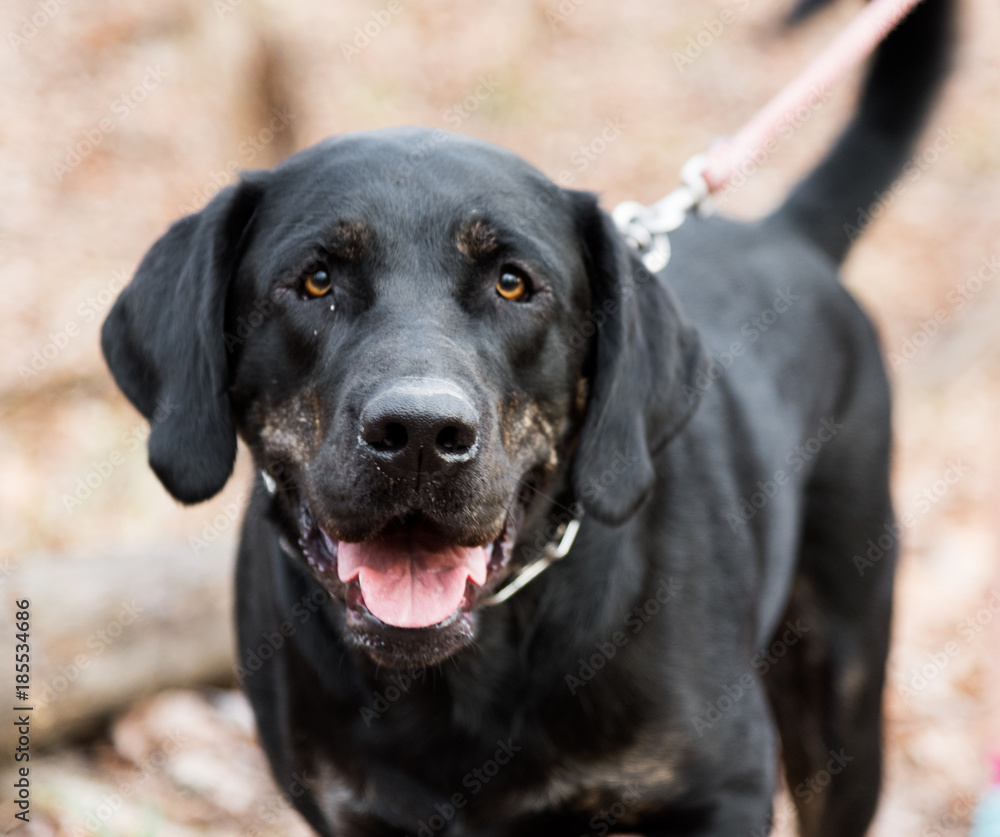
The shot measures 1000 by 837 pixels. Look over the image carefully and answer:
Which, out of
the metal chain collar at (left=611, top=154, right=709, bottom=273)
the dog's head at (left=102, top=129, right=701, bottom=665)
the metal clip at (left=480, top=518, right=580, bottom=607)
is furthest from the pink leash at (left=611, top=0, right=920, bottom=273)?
the metal clip at (left=480, top=518, right=580, bottom=607)

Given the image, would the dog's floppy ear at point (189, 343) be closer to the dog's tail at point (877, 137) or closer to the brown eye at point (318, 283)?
the brown eye at point (318, 283)

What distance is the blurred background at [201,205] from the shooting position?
4.25 m

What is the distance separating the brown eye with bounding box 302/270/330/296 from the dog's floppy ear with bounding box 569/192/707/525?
68 centimetres

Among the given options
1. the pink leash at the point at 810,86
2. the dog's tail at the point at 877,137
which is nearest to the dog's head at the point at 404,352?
the pink leash at the point at 810,86

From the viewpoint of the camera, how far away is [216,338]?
9.08ft

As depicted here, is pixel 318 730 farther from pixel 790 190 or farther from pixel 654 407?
pixel 790 190

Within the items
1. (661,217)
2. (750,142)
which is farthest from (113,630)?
(750,142)

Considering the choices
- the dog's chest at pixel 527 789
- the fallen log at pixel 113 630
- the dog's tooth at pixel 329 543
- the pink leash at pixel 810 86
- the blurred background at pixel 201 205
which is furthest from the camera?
the blurred background at pixel 201 205

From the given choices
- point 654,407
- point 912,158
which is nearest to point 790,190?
point 912,158

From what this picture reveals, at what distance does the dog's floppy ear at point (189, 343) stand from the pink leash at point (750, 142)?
1253mm

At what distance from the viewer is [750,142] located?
12.1 feet

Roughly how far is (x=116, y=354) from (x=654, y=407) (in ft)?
4.51

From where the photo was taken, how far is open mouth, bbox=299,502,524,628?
2.53m

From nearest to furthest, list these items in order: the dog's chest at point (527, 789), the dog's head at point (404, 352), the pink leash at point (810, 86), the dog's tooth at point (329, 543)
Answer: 1. the dog's head at point (404, 352)
2. the dog's tooth at point (329, 543)
3. the dog's chest at point (527, 789)
4. the pink leash at point (810, 86)
